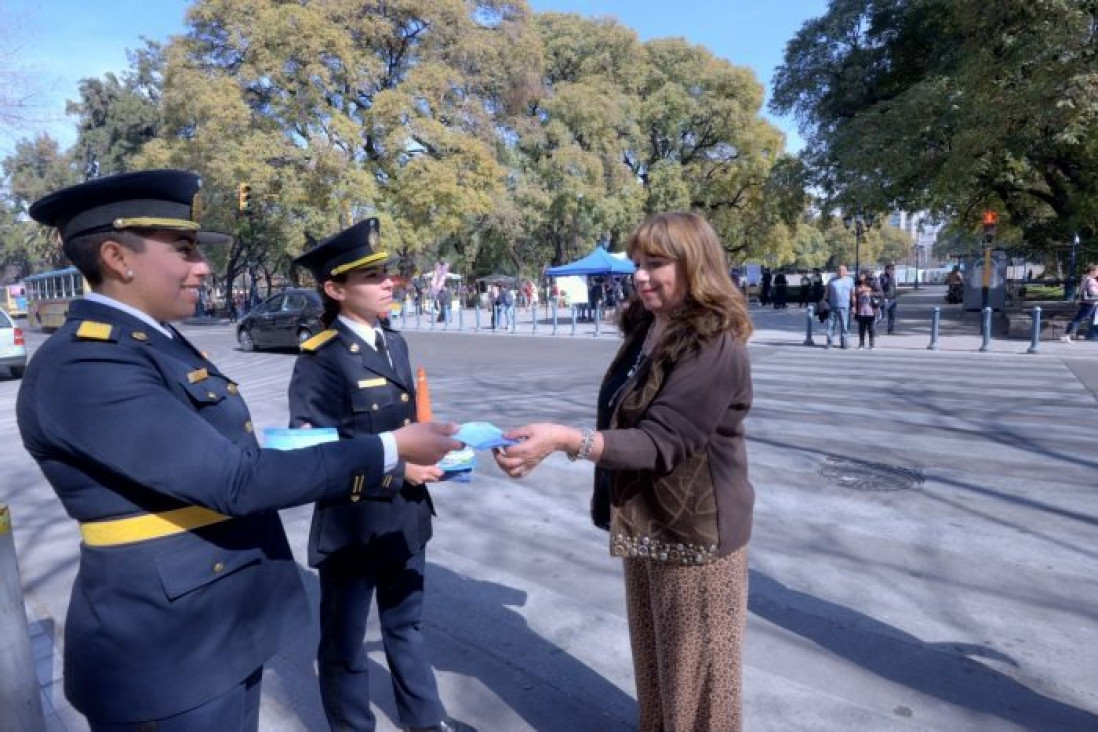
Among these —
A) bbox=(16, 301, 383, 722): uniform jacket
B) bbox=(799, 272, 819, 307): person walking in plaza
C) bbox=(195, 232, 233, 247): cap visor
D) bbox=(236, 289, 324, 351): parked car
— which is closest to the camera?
bbox=(16, 301, 383, 722): uniform jacket

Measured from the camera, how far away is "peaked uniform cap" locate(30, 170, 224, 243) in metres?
1.56

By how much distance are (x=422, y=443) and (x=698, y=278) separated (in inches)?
38.8

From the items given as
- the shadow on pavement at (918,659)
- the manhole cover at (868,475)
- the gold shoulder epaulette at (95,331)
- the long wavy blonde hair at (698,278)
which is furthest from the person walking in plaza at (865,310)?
the gold shoulder epaulette at (95,331)

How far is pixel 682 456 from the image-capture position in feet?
6.81

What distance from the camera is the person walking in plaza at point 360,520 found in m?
2.60

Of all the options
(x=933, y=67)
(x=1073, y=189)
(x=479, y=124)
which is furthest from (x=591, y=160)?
(x=1073, y=189)

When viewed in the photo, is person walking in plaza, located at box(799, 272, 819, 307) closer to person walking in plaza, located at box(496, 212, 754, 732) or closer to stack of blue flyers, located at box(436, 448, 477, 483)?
person walking in plaza, located at box(496, 212, 754, 732)

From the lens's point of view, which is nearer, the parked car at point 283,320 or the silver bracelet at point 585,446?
the silver bracelet at point 585,446

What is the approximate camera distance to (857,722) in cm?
286

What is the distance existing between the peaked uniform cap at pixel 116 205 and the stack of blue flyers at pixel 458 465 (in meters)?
1.07

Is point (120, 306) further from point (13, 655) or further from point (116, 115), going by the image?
point (116, 115)

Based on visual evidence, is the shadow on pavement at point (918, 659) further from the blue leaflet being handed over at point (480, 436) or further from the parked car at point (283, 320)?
the parked car at point (283, 320)

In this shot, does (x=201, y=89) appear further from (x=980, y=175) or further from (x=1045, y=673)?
(x=1045, y=673)

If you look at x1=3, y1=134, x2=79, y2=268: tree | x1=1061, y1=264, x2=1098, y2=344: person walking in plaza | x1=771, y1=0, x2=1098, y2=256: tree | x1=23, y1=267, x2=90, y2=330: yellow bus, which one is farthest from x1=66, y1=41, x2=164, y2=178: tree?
x1=1061, y1=264, x2=1098, y2=344: person walking in plaza
